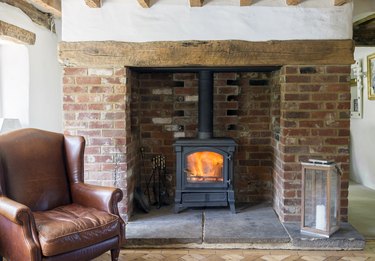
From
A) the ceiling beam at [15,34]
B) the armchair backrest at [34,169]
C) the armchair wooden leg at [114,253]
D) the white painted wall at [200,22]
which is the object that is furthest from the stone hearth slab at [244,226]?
the ceiling beam at [15,34]

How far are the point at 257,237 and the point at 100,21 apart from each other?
2284 mm

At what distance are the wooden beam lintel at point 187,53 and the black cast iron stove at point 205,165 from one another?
1.26 ft

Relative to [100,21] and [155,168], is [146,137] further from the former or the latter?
[100,21]

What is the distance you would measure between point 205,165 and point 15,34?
2.33 metres

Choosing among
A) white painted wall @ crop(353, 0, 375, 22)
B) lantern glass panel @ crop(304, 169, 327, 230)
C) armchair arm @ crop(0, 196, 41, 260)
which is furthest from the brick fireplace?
armchair arm @ crop(0, 196, 41, 260)

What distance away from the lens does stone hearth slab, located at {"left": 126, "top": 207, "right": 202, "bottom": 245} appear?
292 cm

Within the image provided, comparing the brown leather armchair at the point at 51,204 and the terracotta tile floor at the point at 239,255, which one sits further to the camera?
the terracotta tile floor at the point at 239,255

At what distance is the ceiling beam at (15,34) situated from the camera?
3.46m

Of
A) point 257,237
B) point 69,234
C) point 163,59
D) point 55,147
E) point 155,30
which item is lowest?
point 257,237

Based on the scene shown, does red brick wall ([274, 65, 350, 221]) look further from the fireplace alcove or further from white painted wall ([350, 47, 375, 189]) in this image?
white painted wall ([350, 47, 375, 189])

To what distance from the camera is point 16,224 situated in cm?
217

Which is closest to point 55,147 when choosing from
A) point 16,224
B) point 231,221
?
point 16,224

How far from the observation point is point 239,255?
2807mm

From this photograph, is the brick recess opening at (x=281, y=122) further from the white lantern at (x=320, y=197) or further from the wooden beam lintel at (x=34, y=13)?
the wooden beam lintel at (x=34, y=13)
